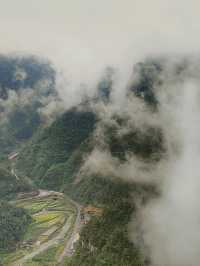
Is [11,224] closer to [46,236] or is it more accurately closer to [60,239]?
[46,236]

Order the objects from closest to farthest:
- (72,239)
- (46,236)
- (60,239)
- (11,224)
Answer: (72,239) → (60,239) → (46,236) → (11,224)

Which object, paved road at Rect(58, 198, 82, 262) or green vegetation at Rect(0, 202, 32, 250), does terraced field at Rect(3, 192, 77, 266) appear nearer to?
paved road at Rect(58, 198, 82, 262)

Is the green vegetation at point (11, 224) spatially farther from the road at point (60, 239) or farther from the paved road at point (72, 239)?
the paved road at point (72, 239)

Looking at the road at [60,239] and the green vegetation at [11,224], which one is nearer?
the road at [60,239]

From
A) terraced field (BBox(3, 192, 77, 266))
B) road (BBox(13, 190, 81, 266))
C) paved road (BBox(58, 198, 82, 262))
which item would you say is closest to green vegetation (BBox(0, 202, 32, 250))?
terraced field (BBox(3, 192, 77, 266))

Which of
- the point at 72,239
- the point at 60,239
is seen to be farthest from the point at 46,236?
the point at 72,239

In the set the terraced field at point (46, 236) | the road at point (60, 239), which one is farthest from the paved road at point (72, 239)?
the terraced field at point (46, 236)

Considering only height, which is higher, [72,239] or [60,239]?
[72,239]

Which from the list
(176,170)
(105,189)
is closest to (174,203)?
(176,170)
